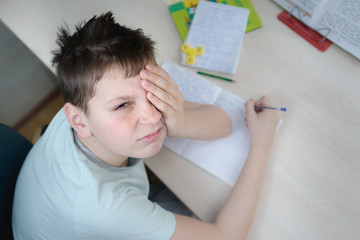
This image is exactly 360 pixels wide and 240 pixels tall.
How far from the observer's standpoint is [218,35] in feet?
3.21

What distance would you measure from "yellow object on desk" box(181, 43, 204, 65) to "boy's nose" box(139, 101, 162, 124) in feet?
1.18

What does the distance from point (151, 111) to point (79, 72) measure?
18cm

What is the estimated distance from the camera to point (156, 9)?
1.05 meters

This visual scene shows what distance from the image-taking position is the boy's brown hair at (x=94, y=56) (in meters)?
0.61

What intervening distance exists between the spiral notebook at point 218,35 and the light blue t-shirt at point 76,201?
18.8 inches

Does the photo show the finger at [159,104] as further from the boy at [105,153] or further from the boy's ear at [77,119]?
the boy's ear at [77,119]

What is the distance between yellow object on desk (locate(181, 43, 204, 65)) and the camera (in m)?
0.94

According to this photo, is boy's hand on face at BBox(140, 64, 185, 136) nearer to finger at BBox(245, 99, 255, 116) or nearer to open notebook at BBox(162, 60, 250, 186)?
open notebook at BBox(162, 60, 250, 186)

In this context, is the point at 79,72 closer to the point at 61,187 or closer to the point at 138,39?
the point at 138,39

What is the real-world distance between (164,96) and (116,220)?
0.98ft

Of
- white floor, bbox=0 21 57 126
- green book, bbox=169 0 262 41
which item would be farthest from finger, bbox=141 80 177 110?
white floor, bbox=0 21 57 126

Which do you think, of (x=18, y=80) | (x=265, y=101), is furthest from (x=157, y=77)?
(x=18, y=80)

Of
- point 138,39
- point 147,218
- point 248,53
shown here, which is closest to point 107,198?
point 147,218

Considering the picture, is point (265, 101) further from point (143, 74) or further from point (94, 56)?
point (94, 56)
